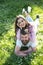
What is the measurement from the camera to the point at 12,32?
15.2 m

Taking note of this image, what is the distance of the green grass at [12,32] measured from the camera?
38.4ft

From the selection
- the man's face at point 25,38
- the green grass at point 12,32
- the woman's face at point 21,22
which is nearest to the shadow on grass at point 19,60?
the green grass at point 12,32

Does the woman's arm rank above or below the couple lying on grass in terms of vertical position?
below

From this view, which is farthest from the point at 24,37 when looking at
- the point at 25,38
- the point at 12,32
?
the point at 12,32

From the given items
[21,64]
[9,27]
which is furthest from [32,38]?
[9,27]

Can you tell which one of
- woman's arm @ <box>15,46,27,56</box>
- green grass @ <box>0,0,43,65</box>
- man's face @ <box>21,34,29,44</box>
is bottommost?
green grass @ <box>0,0,43,65</box>

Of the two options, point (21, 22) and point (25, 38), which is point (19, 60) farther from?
point (21, 22)

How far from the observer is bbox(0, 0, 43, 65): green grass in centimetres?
1172

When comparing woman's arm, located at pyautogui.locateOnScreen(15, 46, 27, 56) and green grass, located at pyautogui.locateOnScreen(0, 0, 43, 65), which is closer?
green grass, located at pyautogui.locateOnScreen(0, 0, 43, 65)

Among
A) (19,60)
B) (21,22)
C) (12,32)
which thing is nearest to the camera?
(19,60)

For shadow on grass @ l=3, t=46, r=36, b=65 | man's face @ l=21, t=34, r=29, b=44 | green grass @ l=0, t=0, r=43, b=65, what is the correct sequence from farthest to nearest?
man's face @ l=21, t=34, r=29, b=44 < green grass @ l=0, t=0, r=43, b=65 < shadow on grass @ l=3, t=46, r=36, b=65

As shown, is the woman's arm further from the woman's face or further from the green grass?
the woman's face

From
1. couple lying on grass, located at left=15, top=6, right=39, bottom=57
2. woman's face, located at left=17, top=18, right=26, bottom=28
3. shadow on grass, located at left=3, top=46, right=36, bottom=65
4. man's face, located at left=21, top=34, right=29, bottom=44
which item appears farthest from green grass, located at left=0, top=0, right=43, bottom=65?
woman's face, located at left=17, top=18, right=26, bottom=28

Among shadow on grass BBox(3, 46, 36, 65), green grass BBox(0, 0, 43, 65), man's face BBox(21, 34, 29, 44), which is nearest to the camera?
shadow on grass BBox(3, 46, 36, 65)
